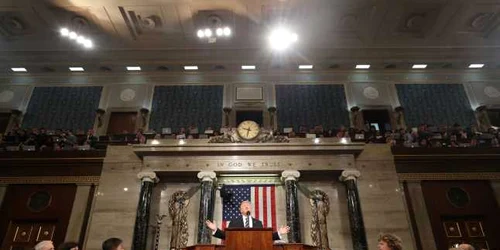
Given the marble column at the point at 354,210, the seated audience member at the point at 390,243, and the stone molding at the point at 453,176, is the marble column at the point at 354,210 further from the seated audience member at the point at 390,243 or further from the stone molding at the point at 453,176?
the seated audience member at the point at 390,243

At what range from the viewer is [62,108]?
49.7 feet

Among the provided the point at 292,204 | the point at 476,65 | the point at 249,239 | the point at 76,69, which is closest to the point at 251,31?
the point at 292,204

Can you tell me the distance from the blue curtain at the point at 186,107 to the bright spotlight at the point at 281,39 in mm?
2868

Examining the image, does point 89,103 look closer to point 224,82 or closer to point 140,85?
point 140,85

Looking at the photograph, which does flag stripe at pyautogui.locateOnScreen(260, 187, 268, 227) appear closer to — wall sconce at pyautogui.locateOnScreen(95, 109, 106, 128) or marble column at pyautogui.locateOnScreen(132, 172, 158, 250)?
marble column at pyautogui.locateOnScreen(132, 172, 158, 250)

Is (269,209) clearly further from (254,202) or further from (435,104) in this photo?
(435,104)

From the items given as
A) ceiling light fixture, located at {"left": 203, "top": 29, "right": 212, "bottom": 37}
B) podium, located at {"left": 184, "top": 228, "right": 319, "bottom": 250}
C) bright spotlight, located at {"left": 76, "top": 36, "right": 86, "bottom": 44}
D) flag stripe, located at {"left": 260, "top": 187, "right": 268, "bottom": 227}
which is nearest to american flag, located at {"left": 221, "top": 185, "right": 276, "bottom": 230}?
flag stripe, located at {"left": 260, "top": 187, "right": 268, "bottom": 227}

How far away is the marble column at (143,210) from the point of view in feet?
31.3

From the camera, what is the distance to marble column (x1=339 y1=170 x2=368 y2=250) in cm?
941

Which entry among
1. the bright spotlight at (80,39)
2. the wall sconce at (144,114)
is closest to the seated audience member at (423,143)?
the wall sconce at (144,114)

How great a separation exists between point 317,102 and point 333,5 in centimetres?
379

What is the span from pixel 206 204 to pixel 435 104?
10.5 metres

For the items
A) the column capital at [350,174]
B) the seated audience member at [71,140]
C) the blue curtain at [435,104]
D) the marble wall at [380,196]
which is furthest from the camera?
the blue curtain at [435,104]

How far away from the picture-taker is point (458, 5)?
1357 cm
